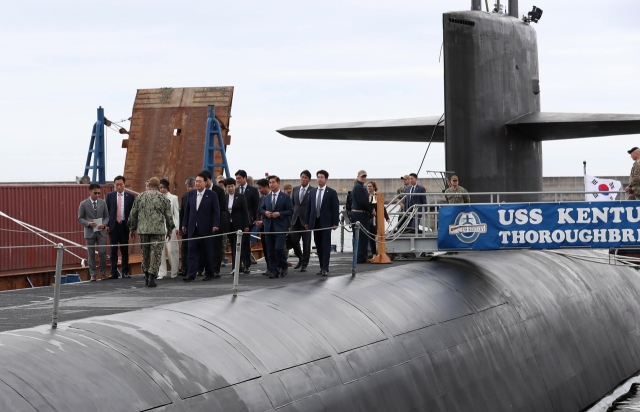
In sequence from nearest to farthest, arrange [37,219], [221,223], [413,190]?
1. [221,223]
2. [413,190]
3. [37,219]

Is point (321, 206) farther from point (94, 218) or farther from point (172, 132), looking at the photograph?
point (172, 132)

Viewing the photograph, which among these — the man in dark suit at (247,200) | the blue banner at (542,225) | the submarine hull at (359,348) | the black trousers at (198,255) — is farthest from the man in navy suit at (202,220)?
the submarine hull at (359,348)

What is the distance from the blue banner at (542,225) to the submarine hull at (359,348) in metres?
0.37

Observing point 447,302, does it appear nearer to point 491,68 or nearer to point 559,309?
point 559,309

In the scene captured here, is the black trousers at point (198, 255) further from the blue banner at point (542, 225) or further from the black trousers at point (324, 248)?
the blue banner at point (542, 225)

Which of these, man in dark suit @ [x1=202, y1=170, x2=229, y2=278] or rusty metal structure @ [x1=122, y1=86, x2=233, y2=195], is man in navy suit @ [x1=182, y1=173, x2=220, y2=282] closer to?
man in dark suit @ [x1=202, y1=170, x2=229, y2=278]

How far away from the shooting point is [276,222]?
12.6 metres

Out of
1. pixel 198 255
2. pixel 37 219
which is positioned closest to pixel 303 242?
pixel 198 255

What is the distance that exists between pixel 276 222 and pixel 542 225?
12.7 ft

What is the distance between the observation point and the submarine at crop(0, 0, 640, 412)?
485 cm

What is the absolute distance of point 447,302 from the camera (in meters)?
8.62

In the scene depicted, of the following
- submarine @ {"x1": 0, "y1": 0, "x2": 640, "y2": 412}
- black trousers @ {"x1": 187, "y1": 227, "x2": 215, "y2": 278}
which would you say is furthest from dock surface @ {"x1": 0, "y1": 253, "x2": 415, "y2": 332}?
submarine @ {"x1": 0, "y1": 0, "x2": 640, "y2": 412}

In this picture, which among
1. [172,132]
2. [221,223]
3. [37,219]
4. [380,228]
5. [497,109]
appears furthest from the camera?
[172,132]

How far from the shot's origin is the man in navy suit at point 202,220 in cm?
1205
